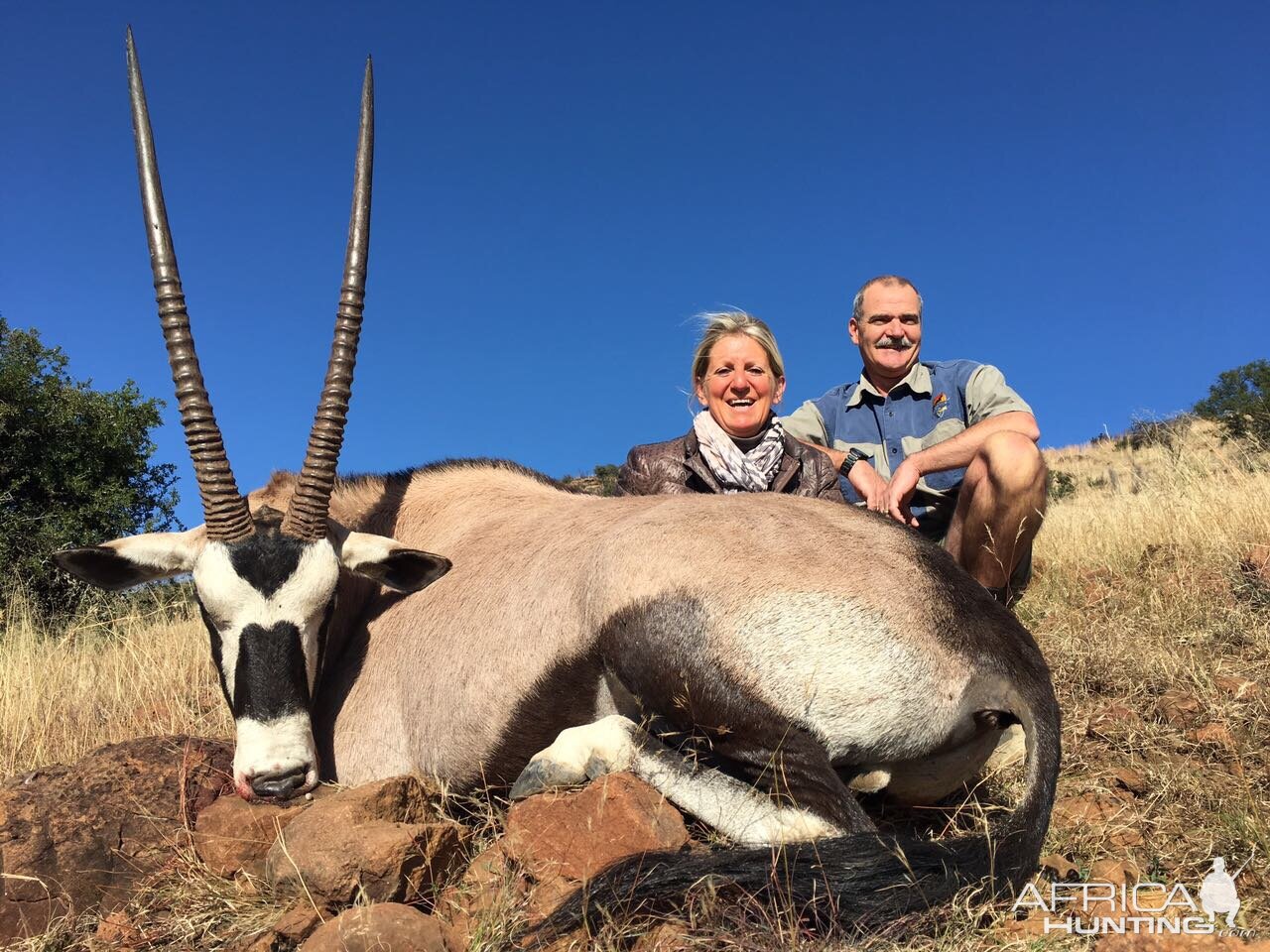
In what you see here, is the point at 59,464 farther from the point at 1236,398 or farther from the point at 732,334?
the point at 1236,398

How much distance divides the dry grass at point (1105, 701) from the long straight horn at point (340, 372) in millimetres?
1373

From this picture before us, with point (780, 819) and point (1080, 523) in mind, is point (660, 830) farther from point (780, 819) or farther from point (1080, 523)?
point (1080, 523)

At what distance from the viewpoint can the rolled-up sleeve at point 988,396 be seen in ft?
19.6

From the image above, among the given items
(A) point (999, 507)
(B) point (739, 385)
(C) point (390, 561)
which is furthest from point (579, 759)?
(A) point (999, 507)

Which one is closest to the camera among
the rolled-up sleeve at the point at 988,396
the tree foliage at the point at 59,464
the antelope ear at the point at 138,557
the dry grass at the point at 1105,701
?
the dry grass at the point at 1105,701

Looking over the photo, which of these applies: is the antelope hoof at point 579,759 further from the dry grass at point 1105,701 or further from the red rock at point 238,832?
the red rock at point 238,832

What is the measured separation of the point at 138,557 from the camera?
3.86 meters

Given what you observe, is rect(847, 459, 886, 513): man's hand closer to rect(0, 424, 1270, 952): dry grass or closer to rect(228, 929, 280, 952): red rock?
rect(0, 424, 1270, 952): dry grass

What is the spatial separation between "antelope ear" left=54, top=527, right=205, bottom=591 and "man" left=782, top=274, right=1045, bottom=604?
11.7 ft

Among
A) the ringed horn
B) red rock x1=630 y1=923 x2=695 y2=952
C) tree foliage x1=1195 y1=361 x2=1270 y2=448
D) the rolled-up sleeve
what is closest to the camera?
red rock x1=630 y1=923 x2=695 y2=952

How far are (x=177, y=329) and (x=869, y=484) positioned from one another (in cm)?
380

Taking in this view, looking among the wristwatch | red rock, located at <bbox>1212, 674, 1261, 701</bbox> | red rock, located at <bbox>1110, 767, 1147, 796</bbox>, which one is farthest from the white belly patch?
the wristwatch

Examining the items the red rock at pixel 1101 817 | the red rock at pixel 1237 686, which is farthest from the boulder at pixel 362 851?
the red rock at pixel 1237 686

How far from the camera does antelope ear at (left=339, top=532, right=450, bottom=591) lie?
3889mm
